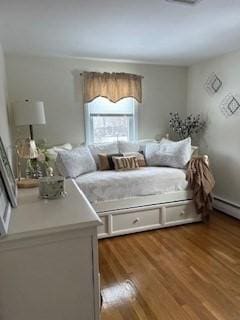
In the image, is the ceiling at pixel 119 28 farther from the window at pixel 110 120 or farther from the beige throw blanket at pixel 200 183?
the beige throw blanket at pixel 200 183

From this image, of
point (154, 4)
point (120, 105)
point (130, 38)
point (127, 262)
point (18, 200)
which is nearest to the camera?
point (18, 200)

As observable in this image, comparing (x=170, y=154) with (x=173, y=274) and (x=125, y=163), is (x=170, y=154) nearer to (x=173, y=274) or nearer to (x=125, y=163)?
(x=125, y=163)

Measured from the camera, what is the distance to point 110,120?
4.07 meters

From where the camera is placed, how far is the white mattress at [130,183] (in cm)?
288

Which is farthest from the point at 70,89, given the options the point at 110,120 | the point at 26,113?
the point at 26,113

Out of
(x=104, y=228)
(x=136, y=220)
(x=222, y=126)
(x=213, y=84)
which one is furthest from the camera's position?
(x=213, y=84)

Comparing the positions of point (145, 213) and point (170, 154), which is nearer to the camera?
point (145, 213)

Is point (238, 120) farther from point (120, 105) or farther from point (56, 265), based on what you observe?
point (56, 265)

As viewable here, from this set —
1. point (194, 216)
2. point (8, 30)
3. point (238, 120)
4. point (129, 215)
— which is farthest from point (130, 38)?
point (194, 216)

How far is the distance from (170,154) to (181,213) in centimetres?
83

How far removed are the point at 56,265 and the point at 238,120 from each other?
3.12 metres

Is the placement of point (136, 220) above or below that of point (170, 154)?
below

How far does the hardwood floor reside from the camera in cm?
180

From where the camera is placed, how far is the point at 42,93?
364 cm
